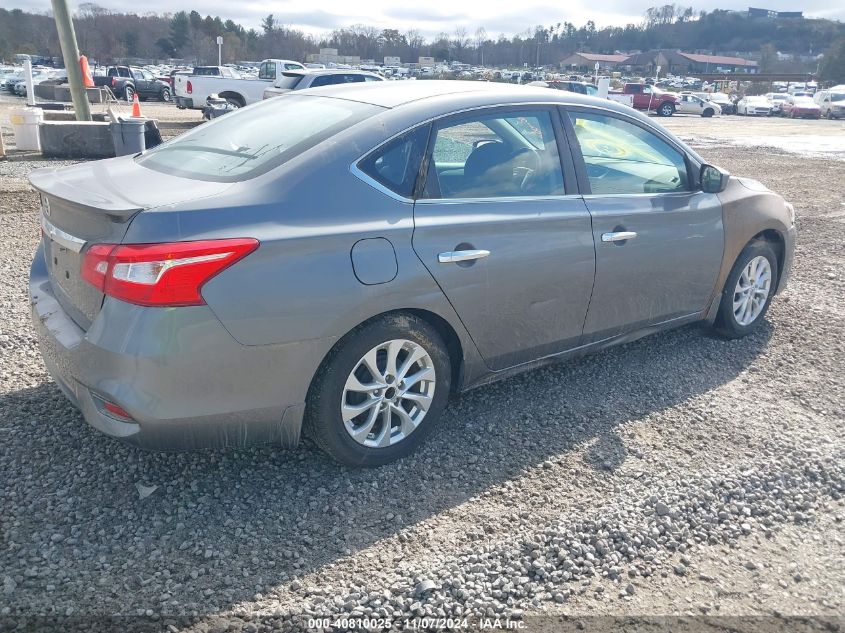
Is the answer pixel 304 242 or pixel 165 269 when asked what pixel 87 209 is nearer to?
pixel 165 269

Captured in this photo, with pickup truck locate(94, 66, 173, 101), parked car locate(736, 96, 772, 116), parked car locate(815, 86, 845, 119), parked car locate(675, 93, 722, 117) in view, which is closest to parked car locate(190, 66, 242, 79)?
pickup truck locate(94, 66, 173, 101)

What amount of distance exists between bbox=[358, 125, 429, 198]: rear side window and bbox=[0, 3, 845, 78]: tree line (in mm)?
85279

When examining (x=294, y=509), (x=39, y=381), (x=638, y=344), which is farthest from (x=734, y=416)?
(x=39, y=381)

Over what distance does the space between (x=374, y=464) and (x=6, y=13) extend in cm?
11142

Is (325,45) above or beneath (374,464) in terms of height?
above

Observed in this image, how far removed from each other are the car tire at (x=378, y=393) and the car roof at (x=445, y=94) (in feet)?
3.72

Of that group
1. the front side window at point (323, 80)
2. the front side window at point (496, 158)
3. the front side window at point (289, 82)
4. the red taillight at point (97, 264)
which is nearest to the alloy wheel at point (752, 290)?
the front side window at point (496, 158)

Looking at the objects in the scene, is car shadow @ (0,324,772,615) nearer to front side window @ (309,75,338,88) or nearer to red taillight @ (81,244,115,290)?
red taillight @ (81,244,115,290)

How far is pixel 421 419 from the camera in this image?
3.39 meters

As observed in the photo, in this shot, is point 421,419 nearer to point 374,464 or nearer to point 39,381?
point 374,464

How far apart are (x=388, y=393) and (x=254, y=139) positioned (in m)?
1.40

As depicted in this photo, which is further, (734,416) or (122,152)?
(122,152)

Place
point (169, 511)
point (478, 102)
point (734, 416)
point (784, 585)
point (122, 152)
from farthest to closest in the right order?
point (122, 152)
point (734, 416)
point (478, 102)
point (169, 511)
point (784, 585)

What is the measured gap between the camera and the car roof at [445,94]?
3.51m
